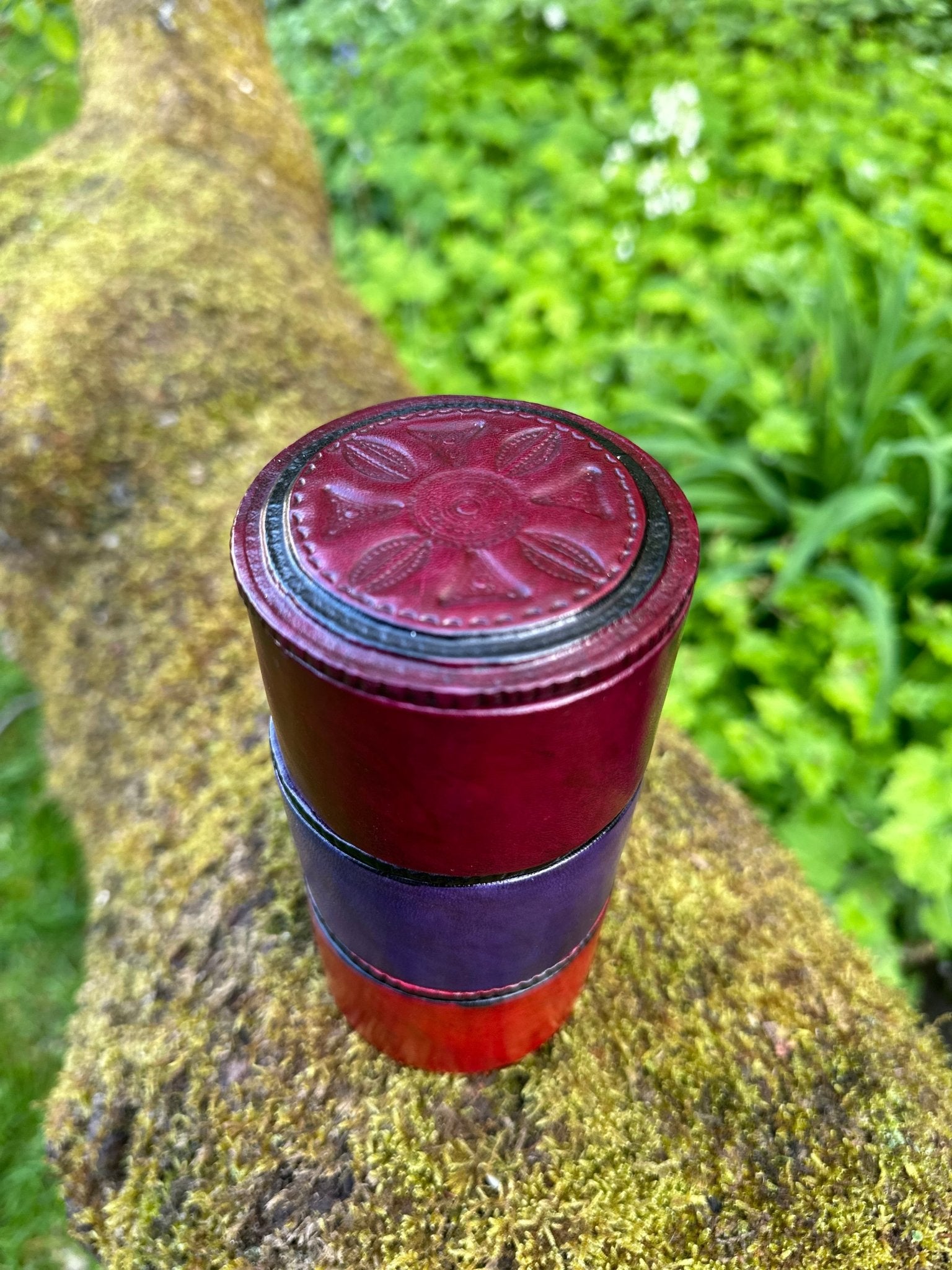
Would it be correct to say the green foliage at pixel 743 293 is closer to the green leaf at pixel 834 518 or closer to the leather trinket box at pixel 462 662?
the green leaf at pixel 834 518

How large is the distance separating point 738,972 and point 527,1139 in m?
0.40

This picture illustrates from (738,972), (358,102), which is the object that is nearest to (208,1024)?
(738,972)

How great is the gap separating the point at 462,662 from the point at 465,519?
180mm

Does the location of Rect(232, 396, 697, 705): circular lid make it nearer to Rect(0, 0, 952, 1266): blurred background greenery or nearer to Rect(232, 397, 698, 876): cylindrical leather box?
Rect(232, 397, 698, 876): cylindrical leather box

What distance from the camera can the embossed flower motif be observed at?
0.74 m

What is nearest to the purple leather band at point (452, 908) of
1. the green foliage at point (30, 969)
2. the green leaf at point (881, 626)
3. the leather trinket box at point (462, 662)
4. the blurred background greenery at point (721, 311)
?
the leather trinket box at point (462, 662)

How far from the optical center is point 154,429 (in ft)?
6.22

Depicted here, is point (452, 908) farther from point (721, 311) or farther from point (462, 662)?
point (721, 311)

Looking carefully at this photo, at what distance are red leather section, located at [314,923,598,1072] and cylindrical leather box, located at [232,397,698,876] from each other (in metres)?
0.30

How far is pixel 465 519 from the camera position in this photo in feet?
2.65

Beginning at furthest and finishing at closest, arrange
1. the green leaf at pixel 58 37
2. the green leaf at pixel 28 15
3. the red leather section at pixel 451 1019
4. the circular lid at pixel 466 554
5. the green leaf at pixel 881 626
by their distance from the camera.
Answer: the green leaf at pixel 881 626 → the green leaf at pixel 58 37 → the green leaf at pixel 28 15 → the red leather section at pixel 451 1019 → the circular lid at pixel 466 554

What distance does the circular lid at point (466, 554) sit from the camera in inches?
27.7

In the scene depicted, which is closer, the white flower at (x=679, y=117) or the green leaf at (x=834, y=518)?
the green leaf at (x=834, y=518)

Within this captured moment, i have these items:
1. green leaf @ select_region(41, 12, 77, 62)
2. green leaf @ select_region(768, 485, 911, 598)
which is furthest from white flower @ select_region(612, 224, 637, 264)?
green leaf @ select_region(41, 12, 77, 62)
